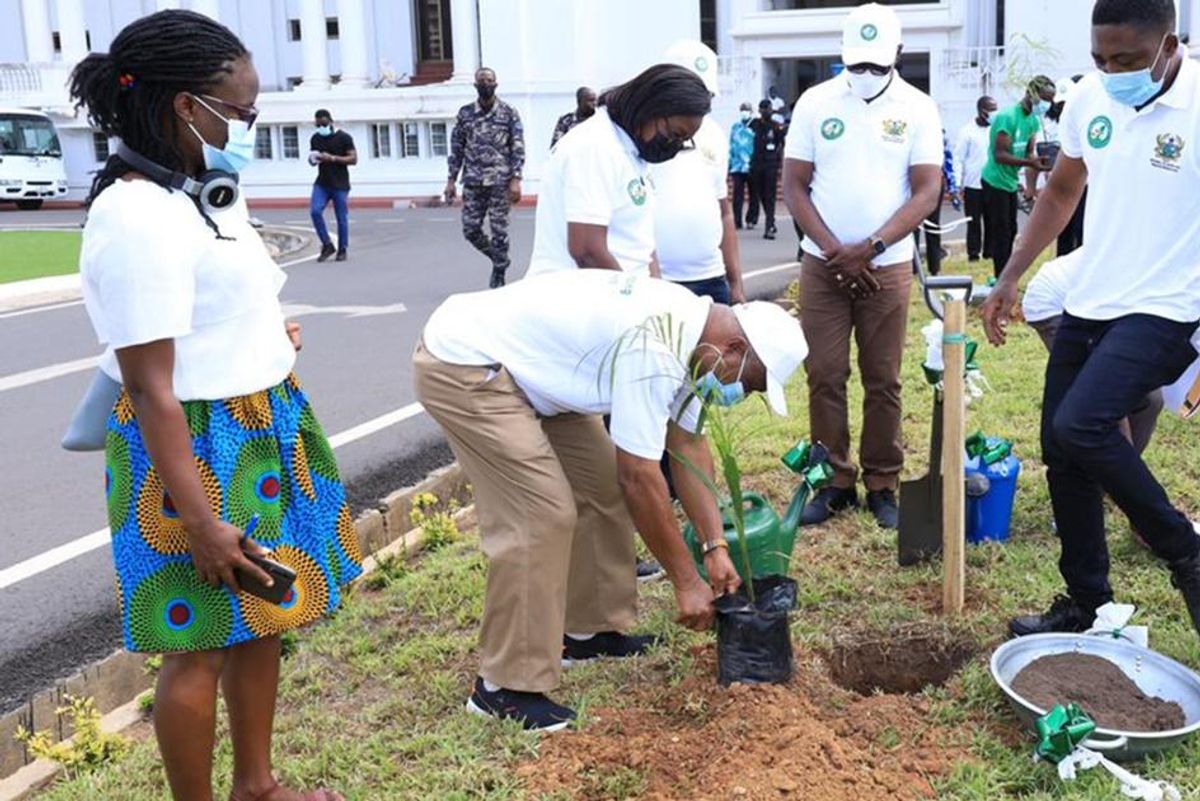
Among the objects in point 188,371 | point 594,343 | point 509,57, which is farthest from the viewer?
point 509,57

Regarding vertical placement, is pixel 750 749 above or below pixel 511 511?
below

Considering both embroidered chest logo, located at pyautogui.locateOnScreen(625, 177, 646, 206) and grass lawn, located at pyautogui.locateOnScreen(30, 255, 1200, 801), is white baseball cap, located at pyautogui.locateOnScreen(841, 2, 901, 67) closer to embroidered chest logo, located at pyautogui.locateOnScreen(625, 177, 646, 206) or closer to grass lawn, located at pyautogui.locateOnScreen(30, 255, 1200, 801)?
embroidered chest logo, located at pyautogui.locateOnScreen(625, 177, 646, 206)

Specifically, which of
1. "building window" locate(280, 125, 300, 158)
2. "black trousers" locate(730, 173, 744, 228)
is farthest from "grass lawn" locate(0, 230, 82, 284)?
"building window" locate(280, 125, 300, 158)

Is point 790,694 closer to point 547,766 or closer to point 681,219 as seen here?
point 547,766

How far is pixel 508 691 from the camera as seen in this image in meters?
3.67

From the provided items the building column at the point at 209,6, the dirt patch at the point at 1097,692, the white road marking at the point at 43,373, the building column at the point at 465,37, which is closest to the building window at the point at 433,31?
the building column at the point at 465,37

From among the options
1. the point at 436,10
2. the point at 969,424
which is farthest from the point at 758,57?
the point at 969,424

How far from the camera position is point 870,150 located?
206 inches

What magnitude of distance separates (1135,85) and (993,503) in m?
1.78

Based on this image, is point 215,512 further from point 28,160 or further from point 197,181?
point 28,160

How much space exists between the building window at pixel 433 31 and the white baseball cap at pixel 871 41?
105 feet

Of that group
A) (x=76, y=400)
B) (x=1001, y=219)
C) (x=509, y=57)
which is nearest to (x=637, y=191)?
(x=76, y=400)

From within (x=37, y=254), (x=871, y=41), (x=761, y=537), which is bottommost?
(x=37, y=254)

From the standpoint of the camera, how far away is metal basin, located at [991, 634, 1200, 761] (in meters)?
3.21
